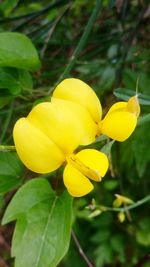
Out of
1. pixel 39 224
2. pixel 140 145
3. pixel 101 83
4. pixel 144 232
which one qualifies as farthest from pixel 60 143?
pixel 144 232

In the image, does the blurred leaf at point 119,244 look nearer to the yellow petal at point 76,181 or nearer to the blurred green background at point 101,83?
the blurred green background at point 101,83

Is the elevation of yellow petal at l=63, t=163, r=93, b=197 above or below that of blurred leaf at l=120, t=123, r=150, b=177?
above

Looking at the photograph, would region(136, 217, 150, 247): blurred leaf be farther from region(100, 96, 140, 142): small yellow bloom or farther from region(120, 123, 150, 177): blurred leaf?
region(100, 96, 140, 142): small yellow bloom

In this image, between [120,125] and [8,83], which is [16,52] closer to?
[8,83]

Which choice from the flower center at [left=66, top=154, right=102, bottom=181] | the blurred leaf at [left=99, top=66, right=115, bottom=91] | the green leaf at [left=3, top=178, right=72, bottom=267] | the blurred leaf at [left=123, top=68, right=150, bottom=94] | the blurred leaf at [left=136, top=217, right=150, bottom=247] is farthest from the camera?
the blurred leaf at [left=136, top=217, right=150, bottom=247]

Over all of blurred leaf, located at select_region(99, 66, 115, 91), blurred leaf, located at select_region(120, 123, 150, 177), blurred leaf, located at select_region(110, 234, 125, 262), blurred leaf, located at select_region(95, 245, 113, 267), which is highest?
blurred leaf, located at select_region(120, 123, 150, 177)

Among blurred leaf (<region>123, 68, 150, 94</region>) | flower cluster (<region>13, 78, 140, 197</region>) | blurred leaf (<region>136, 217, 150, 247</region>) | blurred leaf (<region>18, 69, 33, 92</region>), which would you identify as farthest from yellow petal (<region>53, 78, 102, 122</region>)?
blurred leaf (<region>136, 217, 150, 247</region>)

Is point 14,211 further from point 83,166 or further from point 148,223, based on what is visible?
point 148,223
